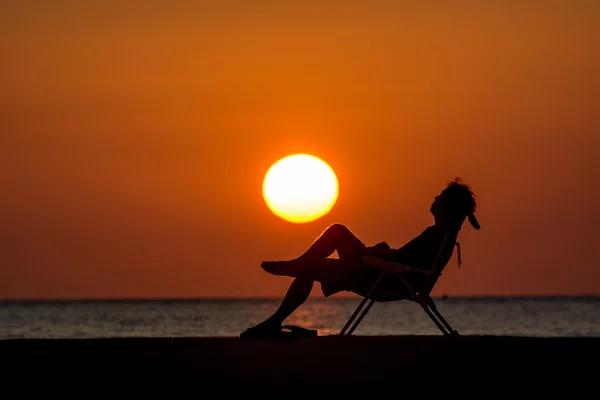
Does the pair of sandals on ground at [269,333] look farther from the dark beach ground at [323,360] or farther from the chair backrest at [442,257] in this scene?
the chair backrest at [442,257]

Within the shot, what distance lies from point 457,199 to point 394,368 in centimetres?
345

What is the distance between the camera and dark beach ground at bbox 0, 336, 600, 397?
307 inches

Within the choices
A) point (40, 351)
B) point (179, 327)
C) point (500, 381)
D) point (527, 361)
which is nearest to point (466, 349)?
point (527, 361)

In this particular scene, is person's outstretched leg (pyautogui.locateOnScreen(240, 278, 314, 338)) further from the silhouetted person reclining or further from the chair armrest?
the chair armrest

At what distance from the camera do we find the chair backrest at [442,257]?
11.2 meters

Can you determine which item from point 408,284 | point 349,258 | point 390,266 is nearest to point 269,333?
point 349,258

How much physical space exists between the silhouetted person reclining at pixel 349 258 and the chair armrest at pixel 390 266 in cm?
11

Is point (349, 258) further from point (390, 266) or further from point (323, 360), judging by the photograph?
point (323, 360)

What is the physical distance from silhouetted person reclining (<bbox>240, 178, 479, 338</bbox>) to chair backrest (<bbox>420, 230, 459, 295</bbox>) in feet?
0.23

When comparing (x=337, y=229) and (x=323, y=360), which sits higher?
(x=337, y=229)

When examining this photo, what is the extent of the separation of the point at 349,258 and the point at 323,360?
95.9 inches

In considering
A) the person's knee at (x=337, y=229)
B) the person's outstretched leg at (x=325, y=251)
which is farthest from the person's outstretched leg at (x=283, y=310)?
the person's knee at (x=337, y=229)

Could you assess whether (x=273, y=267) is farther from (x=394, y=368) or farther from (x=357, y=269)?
(x=394, y=368)

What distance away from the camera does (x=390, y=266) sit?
11055mm
